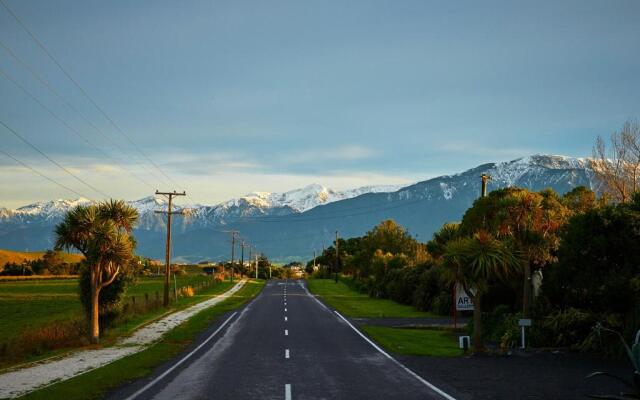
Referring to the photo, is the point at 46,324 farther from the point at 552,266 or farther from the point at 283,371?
the point at 552,266

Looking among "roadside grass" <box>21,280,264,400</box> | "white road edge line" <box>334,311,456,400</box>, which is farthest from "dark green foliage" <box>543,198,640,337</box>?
"roadside grass" <box>21,280,264,400</box>

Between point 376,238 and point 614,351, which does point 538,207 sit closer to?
point 614,351

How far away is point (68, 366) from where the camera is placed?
22.6 metres

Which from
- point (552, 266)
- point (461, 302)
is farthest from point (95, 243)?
point (552, 266)

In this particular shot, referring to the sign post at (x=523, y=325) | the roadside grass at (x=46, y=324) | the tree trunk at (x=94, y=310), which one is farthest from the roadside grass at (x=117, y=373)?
the sign post at (x=523, y=325)

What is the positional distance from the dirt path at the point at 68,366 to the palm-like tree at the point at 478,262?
44.2 feet

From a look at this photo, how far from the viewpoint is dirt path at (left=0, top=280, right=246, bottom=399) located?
715 inches

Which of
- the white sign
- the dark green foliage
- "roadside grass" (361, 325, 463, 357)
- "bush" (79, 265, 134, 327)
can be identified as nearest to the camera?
the dark green foliage

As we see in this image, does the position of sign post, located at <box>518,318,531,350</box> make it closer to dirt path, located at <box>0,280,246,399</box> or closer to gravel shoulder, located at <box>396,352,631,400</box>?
gravel shoulder, located at <box>396,352,631,400</box>

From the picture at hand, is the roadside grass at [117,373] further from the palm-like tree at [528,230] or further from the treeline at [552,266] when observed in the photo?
the palm-like tree at [528,230]

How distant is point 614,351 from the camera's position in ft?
78.9

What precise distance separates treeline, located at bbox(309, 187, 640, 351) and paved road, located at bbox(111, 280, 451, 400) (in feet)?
18.0

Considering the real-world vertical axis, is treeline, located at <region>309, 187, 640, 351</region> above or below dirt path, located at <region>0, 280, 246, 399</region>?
above

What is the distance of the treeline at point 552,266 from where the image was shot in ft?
83.4
